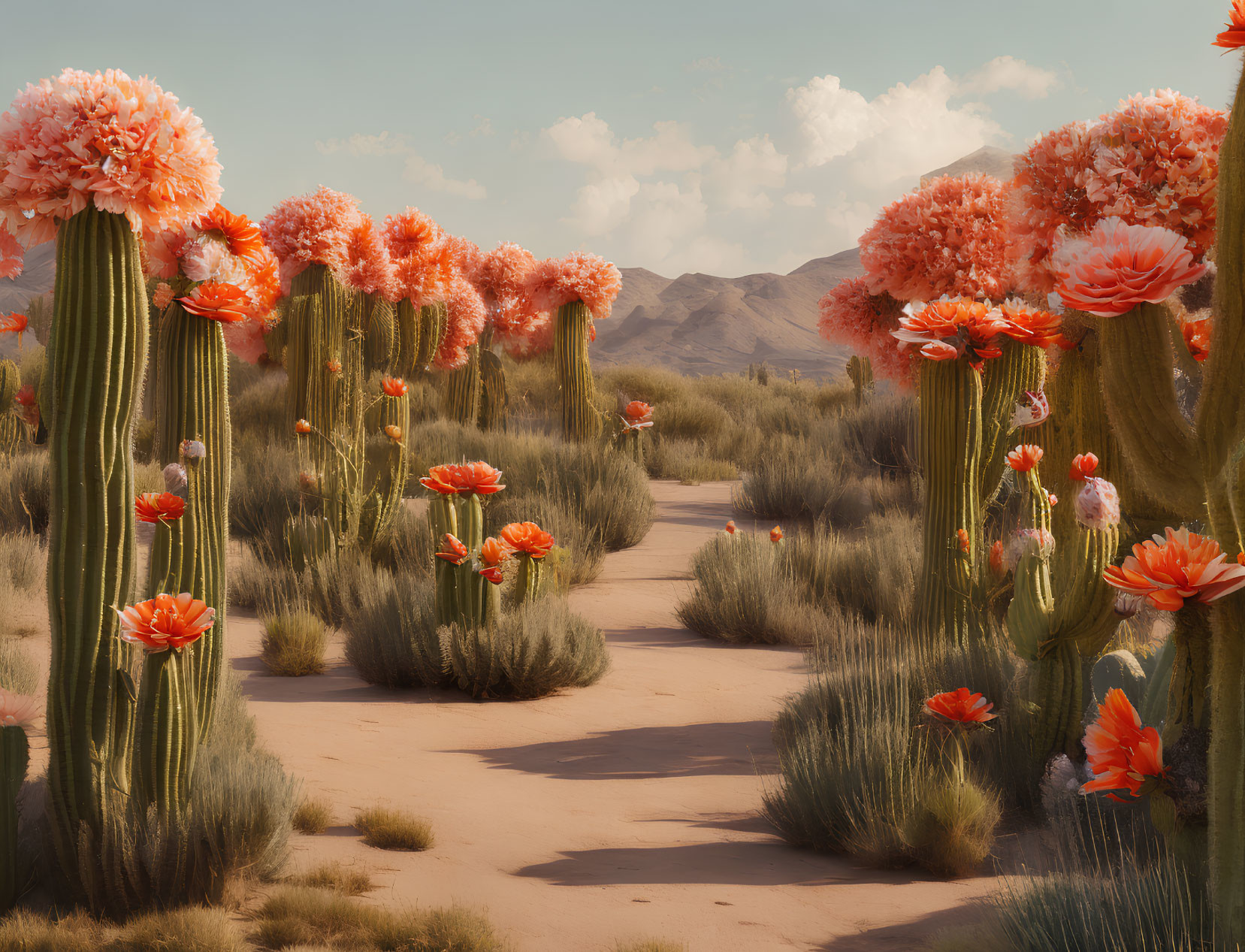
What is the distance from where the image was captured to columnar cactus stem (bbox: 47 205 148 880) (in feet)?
9.18

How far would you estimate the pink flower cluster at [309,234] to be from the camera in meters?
9.38

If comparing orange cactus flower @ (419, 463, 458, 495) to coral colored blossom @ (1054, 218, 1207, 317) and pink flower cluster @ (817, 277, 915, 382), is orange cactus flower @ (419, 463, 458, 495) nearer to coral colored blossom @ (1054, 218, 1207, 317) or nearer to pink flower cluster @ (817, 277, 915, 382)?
pink flower cluster @ (817, 277, 915, 382)

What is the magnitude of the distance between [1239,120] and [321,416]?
324 inches

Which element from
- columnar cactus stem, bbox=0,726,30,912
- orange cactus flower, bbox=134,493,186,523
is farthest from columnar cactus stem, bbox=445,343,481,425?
columnar cactus stem, bbox=0,726,30,912

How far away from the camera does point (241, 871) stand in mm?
3021

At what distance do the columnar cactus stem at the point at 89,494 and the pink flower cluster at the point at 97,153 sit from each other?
91 millimetres

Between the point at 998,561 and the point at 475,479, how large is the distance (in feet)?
9.59

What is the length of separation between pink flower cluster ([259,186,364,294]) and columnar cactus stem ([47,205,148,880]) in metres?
6.78

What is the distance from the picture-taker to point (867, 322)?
566 cm

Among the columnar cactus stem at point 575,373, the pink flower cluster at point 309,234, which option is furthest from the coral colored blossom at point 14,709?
the columnar cactus stem at point 575,373

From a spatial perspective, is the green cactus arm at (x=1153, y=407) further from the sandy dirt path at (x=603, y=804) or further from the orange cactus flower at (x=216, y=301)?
the orange cactus flower at (x=216, y=301)

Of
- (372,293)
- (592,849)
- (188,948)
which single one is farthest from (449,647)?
(372,293)

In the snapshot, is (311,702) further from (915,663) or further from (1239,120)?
(1239,120)

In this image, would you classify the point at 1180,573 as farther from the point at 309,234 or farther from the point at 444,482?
the point at 309,234
